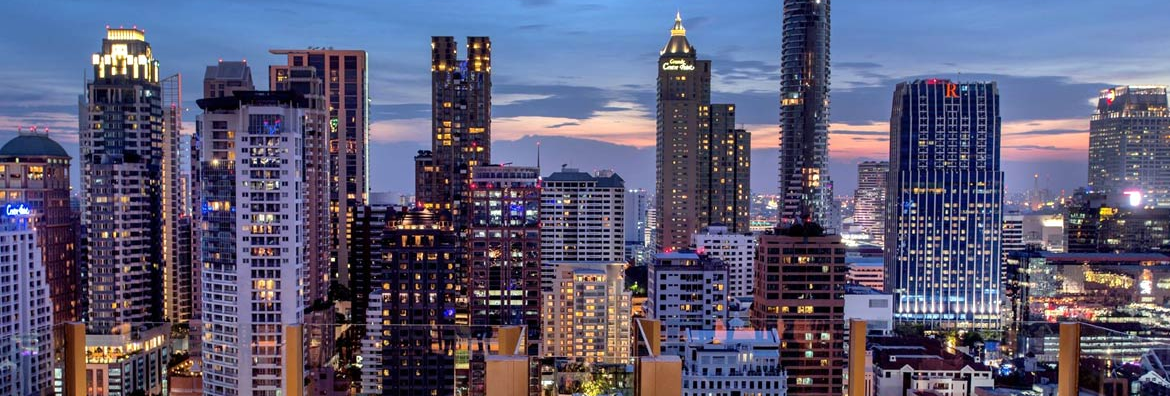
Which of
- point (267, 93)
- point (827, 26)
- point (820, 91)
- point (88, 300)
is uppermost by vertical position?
point (827, 26)

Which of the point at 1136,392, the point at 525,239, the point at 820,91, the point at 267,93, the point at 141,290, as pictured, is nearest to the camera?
the point at 1136,392

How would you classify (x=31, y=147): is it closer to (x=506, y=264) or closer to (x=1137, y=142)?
(x=506, y=264)

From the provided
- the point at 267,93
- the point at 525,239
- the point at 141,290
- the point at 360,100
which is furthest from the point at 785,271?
the point at 360,100

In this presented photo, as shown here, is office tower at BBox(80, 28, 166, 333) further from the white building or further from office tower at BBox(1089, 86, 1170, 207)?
office tower at BBox(1089, 86, 1170, 207)

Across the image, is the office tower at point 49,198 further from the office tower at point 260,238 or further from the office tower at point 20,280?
the office tower at point 20,280

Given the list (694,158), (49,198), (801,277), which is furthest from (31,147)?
(694,158)

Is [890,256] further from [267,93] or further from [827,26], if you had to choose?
[267,93]

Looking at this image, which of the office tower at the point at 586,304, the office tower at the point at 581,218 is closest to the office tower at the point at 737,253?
the office tower at the point at 581,218

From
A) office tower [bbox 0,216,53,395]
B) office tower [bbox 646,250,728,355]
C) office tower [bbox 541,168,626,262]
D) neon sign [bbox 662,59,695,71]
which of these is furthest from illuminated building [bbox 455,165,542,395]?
neon sign [bbox 662,59,695,71]
